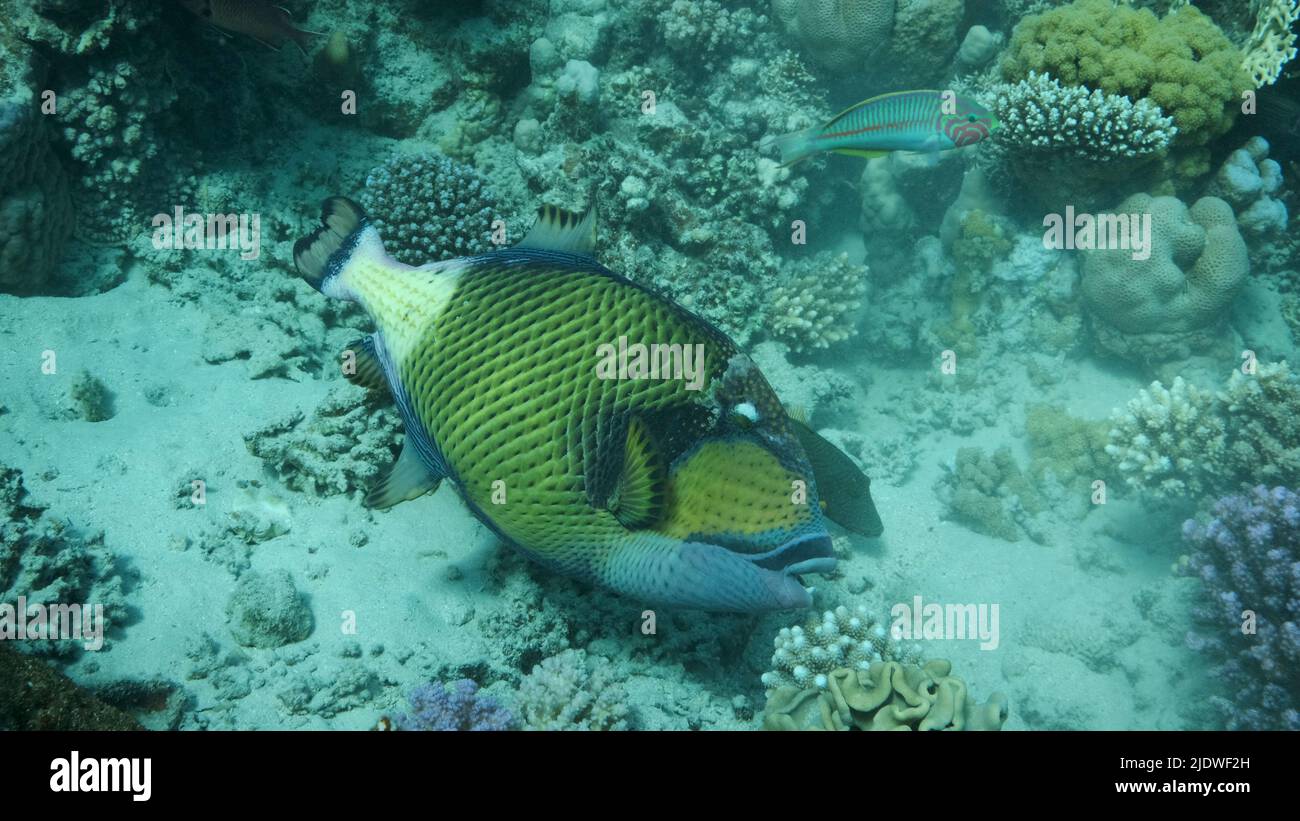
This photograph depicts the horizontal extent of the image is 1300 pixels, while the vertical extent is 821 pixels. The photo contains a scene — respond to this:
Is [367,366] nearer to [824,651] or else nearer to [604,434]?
[604,434]

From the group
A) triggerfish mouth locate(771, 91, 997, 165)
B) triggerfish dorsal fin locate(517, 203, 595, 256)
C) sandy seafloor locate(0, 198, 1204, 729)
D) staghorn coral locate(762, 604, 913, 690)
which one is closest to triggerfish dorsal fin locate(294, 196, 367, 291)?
triggerfish dorsal fin locate(517, 203, 595, 256)

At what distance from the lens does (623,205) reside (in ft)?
15.9

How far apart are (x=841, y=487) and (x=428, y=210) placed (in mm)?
3438

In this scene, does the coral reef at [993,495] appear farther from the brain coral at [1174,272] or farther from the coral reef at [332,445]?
the coral reef at [332,445]

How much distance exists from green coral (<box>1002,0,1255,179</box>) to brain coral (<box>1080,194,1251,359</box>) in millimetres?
479

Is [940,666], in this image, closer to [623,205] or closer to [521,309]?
[521,309]

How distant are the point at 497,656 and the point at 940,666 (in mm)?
2240

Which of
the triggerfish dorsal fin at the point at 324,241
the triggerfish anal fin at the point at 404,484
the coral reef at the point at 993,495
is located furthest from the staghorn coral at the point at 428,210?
the coral reef at the point at 993,495

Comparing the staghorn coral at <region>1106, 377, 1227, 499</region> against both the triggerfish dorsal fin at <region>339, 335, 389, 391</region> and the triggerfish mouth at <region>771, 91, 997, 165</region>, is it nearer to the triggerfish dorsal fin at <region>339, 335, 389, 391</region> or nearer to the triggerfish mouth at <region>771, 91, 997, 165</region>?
the triggerfish mouth at <region>771, 91, 997, 165</region>

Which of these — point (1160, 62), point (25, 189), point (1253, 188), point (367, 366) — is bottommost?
point (367, 366)

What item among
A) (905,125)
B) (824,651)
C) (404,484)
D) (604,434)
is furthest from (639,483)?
(905,125)

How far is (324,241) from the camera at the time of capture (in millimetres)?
2871

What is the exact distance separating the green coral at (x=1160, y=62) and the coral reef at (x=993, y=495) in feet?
10.1

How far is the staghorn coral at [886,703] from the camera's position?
298cm
